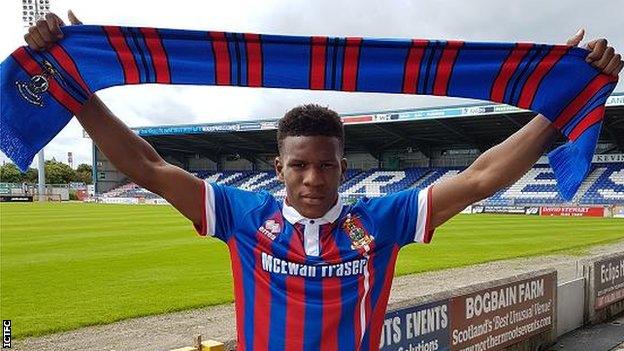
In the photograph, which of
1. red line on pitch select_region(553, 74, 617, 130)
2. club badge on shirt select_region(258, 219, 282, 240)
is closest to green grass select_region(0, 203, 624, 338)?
club badge on shirt select_region(258, 219, 282, 240)

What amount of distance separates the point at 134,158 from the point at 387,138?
42.3 metres

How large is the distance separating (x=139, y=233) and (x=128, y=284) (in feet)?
30.3

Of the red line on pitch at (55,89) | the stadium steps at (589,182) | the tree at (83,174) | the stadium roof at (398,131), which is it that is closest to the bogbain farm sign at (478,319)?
the red line on pitch at (55,89)

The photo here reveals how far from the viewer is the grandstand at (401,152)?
34.2m

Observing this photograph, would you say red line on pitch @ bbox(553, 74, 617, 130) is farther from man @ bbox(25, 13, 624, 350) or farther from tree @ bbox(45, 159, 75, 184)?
tree @ bbox(45, 159, 75, 184)

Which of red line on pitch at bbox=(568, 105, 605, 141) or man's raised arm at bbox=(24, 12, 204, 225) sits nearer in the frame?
man's raised arm at bbox=(24, 12, 204, 225)

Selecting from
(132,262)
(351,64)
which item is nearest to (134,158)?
(351,64)

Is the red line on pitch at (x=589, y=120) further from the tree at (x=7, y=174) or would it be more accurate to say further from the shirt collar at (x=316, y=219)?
the tree at (x=7, y=174)

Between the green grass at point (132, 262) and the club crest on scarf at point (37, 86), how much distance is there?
560 cm

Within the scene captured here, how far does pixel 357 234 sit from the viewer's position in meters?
1.98

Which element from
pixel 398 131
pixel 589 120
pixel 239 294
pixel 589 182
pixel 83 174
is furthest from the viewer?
pixel 83 174

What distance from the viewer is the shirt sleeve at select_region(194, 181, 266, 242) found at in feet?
6.68

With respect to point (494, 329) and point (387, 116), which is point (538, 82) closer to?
point (494, 329)

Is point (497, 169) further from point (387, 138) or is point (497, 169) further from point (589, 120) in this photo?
point (387, 138)
